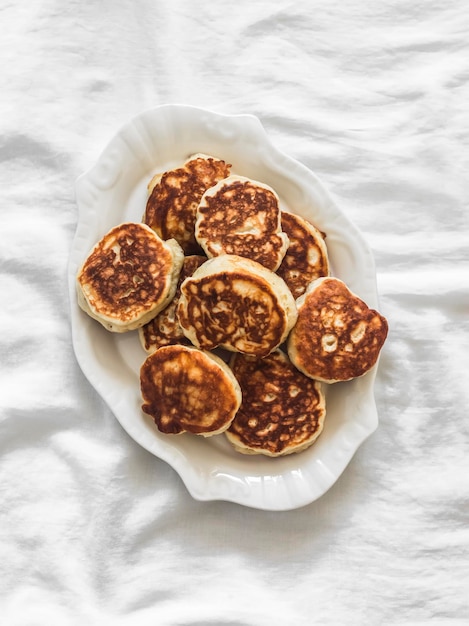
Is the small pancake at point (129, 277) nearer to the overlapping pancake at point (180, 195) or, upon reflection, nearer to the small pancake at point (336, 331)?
the overlapping pancake at point (180, 195)

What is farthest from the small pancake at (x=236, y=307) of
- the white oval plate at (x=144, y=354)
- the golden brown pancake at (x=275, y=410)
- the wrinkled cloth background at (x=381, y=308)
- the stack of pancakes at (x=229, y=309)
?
the wrinkled cloth background at (x=381, y=308)

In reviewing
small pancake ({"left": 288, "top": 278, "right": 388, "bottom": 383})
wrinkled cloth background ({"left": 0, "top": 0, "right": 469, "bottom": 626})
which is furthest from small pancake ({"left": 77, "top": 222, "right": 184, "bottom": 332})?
small pancake ({"left": 288, "top": 278, "right": 388, "bottom": 383})

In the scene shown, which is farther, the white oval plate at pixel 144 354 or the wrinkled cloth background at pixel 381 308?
the wrinkled cloth background at pixel 381 308

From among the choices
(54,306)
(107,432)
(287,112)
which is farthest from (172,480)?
(287,112)

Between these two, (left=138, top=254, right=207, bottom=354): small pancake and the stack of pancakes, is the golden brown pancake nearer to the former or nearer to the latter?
the stack of pancakes

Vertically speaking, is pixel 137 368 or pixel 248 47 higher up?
pixel 248 47

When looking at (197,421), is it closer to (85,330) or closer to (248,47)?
(85,330)

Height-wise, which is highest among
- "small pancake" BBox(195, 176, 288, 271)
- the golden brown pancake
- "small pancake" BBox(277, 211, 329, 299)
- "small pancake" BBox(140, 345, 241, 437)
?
"small pancake" BBox(195, 176, 288, 271)
